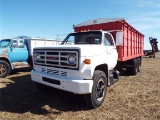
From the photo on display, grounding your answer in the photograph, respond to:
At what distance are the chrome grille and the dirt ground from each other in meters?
1.19

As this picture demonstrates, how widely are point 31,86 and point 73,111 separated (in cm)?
311

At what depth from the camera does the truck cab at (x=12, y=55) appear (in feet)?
30.1

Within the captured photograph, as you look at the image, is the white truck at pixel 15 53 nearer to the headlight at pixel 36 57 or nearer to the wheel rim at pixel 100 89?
the headlight at pixel 36 57

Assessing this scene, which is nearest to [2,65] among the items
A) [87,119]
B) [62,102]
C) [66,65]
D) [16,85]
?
[16,85]

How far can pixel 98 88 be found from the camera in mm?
5047

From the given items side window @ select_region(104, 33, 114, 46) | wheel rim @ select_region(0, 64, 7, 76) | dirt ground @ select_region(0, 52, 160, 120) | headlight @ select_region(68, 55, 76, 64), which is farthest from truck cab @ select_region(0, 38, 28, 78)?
headlight @ select_region(68, 55, 76, 64)

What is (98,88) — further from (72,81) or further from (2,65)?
(2,65)

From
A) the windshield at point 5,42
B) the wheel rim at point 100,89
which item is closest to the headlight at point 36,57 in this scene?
the wheel rim at point 100,89

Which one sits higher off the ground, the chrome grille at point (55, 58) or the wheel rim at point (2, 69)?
the chrome grille at point (55, 58)

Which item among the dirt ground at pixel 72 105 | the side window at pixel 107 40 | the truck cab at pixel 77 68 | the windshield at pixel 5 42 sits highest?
the windshield at pixel 5 42

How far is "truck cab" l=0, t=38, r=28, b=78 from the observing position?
917 cm

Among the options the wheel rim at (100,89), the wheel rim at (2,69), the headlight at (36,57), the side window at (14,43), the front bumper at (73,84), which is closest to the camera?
the front bumper at (73,84)

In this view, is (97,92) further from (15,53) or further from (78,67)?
(15,53)

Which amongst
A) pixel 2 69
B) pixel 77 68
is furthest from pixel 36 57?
pixel 2 69
